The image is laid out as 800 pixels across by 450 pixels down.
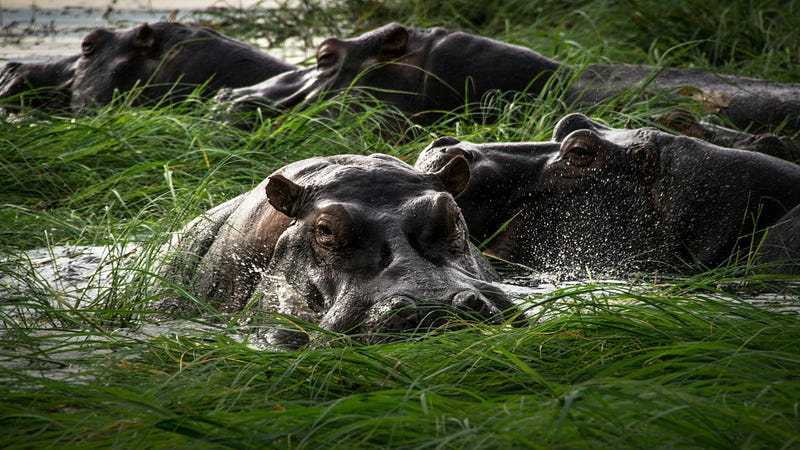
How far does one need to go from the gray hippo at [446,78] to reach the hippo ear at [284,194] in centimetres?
357

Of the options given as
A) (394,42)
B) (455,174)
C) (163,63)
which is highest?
(455,174)

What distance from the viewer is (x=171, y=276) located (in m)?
4.79

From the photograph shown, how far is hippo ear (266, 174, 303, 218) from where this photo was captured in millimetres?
4238

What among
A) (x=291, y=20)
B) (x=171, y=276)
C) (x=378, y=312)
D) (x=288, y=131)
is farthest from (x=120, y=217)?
(x=291, y=20)

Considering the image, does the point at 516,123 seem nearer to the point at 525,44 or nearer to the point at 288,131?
the point at 288,131

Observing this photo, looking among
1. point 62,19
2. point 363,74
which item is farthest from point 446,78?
point 62,19

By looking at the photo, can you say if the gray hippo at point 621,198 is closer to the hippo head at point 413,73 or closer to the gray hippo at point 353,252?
the gray hippo at point 353,252

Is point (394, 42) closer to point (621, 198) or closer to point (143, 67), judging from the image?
point (143, 67)

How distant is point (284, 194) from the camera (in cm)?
426

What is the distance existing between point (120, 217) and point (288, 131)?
119 centimetres

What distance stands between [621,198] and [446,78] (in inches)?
101

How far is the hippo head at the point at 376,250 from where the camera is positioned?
3723 millimetres

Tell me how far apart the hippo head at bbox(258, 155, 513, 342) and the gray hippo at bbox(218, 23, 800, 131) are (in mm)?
3560

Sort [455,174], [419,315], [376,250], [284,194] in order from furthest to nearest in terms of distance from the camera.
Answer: [455,174] < [284,194] < [376,250] < [419,315]
